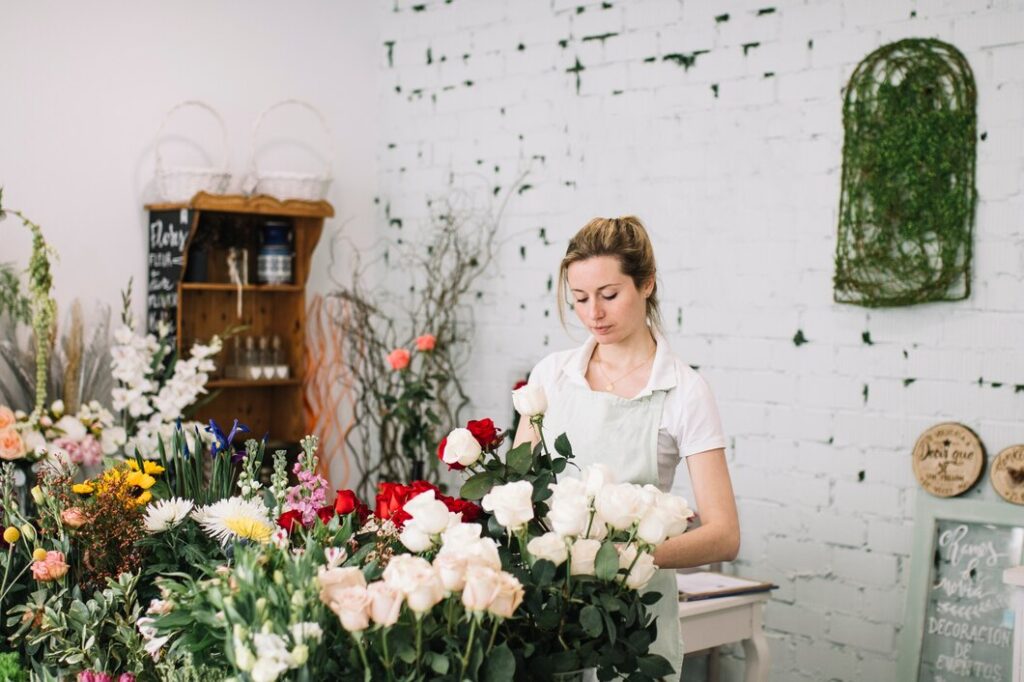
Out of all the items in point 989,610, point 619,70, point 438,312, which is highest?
point 619,70

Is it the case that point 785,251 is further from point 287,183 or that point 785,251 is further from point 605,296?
point 287,183

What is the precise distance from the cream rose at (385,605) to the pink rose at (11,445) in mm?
2233

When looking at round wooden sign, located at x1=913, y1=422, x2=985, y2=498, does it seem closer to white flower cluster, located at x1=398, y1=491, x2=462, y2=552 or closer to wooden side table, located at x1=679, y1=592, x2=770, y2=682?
wooden side table, located at x1=679, y1=592, x2=770, y2=682

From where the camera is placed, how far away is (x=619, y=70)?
154 inches

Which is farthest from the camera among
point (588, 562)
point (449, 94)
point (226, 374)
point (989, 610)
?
point (449, 94)

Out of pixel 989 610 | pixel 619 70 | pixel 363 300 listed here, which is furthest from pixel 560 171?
pixel 989 610

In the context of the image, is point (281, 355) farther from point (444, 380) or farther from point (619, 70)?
point (619, 70)

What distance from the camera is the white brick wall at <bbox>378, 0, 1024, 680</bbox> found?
10.1 feet

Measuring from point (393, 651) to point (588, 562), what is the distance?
11.1 inches

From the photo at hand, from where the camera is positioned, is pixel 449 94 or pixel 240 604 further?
pixel 449 94

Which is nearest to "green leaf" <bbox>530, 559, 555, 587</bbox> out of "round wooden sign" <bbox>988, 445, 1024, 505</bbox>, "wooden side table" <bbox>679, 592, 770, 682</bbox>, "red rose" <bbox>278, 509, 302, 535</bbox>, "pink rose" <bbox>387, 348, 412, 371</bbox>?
"red rose" <bbox>278, 509, 302, 535</bbox>

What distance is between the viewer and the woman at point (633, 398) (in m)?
2.06

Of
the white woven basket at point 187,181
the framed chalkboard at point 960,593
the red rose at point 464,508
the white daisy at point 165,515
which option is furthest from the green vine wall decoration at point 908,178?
the white daisy at point 165,515

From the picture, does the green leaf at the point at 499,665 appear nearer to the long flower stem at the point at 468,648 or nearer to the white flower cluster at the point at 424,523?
the long flower stem at the point at 468,648
